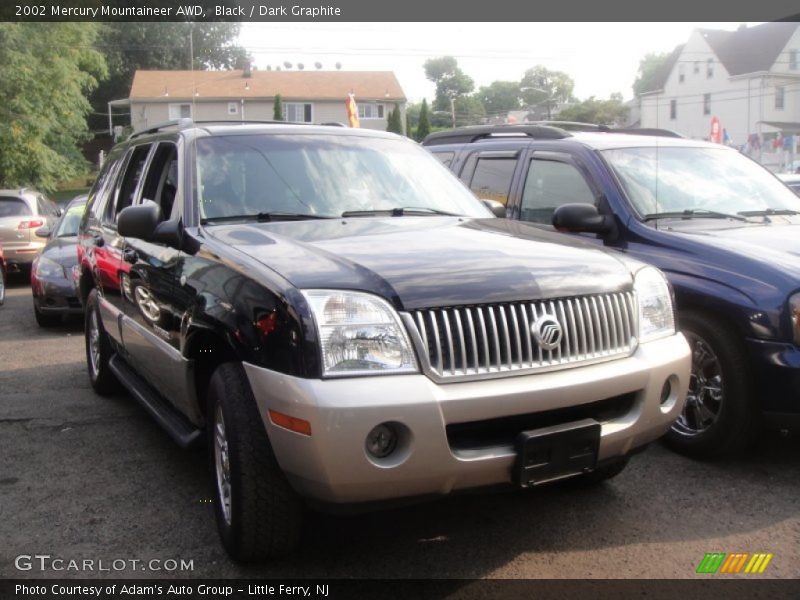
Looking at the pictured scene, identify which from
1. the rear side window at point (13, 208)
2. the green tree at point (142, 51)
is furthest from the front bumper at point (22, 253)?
the green tree at point (142, 51)

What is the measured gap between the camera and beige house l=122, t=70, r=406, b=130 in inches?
2178

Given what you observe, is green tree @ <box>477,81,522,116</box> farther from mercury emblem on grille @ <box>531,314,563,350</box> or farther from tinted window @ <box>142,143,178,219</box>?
mercury emblem on grille @ <box>531,314,563,350</box>

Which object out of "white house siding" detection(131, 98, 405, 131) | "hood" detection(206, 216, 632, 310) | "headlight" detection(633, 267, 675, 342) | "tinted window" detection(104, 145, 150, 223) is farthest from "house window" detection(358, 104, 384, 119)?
"headlight" detection(633, 267, 675, 342)

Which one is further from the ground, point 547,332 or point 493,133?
point 493,133

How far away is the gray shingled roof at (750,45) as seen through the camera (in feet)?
146

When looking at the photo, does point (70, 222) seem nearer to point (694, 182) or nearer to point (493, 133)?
point (493, 133)

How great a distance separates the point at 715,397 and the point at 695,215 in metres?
1.33

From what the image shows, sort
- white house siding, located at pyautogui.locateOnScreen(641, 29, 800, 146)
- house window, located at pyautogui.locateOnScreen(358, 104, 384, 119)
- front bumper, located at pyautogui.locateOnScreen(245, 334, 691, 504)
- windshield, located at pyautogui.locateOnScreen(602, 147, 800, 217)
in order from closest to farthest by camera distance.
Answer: front bumper, located at pyautogui.locateOnScreen(245, 334, 691, 504) < windshield, located at pyautogui.locateOnScreen(602, 147, 800, 217) < white house siding, located at pyautogui.locateOnScreen(641, 29, 800, 146) < house window, located at pyautogui.locateOnScreen(358, 104, 384, 119)

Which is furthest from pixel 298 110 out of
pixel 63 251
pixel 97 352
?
pixel 97 352

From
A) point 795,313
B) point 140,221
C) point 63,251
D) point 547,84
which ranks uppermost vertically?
point 547,84

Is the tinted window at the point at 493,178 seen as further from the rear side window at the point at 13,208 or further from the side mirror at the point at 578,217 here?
the rear side window at the point at 13,208

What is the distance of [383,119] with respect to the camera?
187 ft

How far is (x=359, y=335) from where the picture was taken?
298 cm

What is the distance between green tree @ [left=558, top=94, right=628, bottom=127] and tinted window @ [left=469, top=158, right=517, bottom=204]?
32437 millimetres
